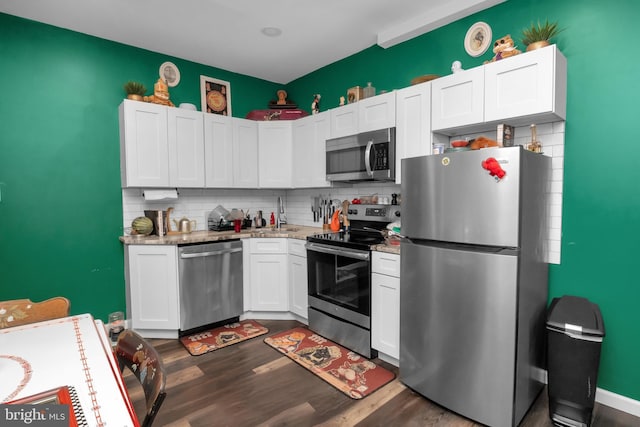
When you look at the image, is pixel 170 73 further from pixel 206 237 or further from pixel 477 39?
pixel 477 39

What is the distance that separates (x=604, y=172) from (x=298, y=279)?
263cm

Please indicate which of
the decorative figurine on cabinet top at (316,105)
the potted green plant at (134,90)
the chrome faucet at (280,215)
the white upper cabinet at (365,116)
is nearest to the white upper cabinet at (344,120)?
the white upper cabinet at (365,116)

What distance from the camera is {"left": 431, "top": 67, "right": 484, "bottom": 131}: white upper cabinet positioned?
2395mm

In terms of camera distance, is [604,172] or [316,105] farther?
[316,105]

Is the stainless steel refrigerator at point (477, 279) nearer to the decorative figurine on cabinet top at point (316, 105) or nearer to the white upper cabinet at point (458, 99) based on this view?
the white upper cabinet at point (458, 99)

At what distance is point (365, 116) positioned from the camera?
321 centimetres

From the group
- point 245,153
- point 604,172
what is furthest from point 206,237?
point 604,172

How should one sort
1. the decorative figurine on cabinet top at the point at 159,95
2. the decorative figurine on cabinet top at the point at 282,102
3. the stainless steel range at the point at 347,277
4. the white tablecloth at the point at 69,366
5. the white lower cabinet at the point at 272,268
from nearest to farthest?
the white tablecloth at the point at 69,366
the stainless steel range at the point at 347,277
the decorative figurine on cabinet top at the point at 159,95
the white lower cabinet at the point at 272,268
the decorative figurine on cabinet top at the point at 282,102

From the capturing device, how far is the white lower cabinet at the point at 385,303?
8.48ft

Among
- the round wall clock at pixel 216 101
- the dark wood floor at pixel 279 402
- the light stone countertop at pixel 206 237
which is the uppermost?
the round wall clock at pixel 216 101

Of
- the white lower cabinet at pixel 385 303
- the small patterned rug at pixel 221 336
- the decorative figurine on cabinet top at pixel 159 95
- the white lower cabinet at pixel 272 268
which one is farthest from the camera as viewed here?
the white lower cabinet at pixel 272 268

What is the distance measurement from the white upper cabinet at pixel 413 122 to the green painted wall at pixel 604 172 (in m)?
0.86

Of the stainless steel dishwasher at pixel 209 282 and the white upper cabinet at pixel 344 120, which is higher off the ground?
the white upper cabinet at pixel 344 120

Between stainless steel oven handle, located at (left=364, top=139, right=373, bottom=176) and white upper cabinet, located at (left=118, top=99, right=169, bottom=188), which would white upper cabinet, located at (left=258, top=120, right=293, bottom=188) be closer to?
white upper cabinet, located at (left=118, top=99, right=169, bottom=188)
